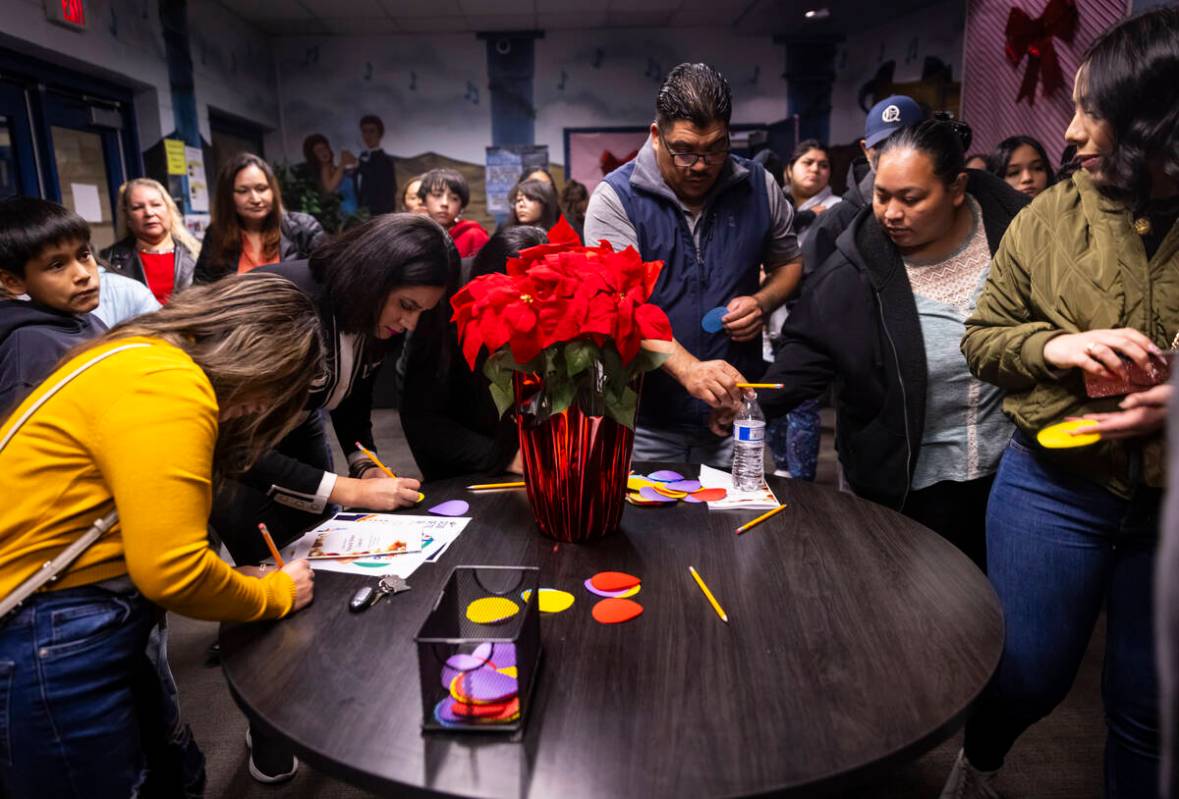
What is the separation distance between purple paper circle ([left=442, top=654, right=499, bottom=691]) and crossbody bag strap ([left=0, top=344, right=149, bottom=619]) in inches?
19.9

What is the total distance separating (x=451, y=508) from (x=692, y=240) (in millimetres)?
869

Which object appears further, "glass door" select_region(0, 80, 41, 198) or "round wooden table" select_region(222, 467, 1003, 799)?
"glass door" select_region(0, 80, 41, 198)

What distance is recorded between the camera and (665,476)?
5.12 ft

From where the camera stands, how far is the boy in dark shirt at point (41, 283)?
1.64m

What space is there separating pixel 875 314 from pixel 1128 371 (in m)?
0.55

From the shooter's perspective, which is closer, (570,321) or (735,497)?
(570,321)

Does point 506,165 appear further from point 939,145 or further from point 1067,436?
point 1067,436

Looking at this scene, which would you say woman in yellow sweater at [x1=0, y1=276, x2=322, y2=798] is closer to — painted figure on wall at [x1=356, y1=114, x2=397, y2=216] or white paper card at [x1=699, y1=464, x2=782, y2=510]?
white paper card at [x1=699, y1=464, x2=782, y2=510]

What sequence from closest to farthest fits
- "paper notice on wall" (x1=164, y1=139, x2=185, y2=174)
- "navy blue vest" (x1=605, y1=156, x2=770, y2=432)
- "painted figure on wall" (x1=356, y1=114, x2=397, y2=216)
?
"navy blue vest" (x1=605, y1=156, x2=770, y2=432), "paper notice on wall" (x1=164, y1=139, x2=185, y2=174), "painted figure on wall" (x1=356, y1=114, x2=397, y2=216)

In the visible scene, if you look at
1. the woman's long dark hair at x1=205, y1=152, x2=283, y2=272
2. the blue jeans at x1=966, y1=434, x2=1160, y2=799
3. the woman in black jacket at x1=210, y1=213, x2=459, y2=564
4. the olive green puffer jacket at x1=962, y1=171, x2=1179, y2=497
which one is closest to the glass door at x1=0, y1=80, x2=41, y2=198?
the woman's long dark hair at x1=205, y1=152, x2=283, y2=272

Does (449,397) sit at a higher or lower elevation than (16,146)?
lower

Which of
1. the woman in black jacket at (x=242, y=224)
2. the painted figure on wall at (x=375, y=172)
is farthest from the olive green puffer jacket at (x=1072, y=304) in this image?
the painted figure on wall at (x=375, y=172)

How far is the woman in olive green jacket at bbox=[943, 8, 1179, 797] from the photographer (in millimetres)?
1043

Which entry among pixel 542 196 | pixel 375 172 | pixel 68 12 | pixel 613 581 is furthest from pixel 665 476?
pixel 375 172
